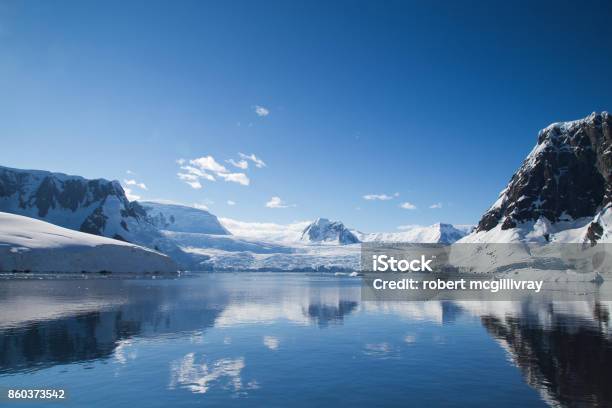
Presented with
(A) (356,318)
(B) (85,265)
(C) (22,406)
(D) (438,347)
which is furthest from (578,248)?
(B) (85,265)

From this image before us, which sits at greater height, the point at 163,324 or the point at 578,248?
the point at 578,248

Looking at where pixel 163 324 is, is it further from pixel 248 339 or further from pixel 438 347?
pixel 438 347

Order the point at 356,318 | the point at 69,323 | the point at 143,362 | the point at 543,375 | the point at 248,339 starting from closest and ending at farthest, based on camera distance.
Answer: the point at 543,375 → the point at 143,362 → the point at 248,339 → the point at 69,323 → the point at 356,318

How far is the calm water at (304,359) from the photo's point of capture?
2409 cm

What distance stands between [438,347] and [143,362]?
25.3 meters

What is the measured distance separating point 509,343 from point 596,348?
6.84 metres

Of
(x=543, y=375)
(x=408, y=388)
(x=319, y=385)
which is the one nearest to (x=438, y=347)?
(x=543, y=375)

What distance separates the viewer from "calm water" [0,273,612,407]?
24094 millimetres

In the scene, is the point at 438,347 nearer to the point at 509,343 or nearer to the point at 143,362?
the point at 509,343

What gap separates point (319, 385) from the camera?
1039 inches

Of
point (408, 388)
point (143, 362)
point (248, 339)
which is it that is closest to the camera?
point (408, 388)

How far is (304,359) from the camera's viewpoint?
3381cm

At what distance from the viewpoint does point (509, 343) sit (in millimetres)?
40312

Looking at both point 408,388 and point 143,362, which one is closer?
point 408,388
